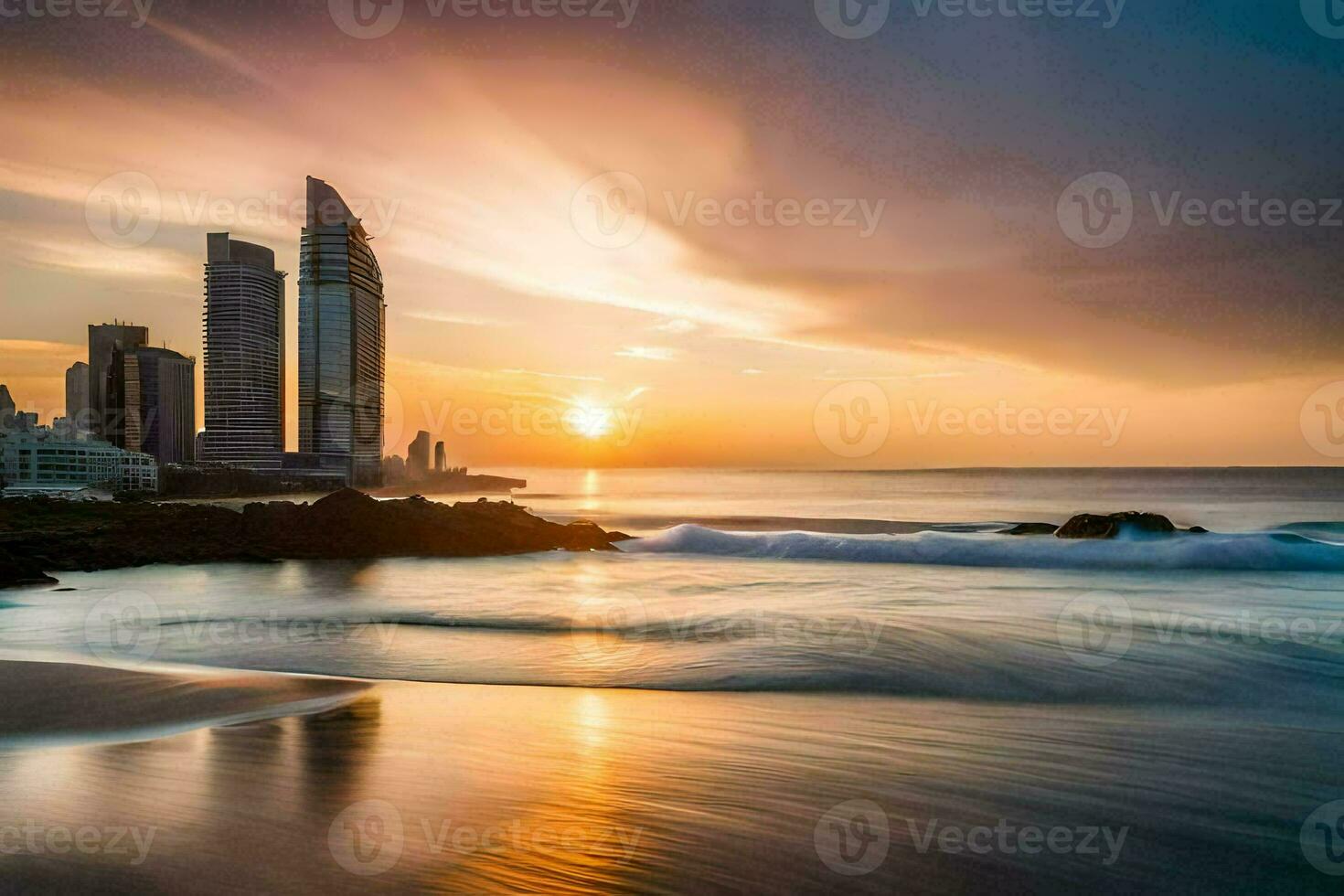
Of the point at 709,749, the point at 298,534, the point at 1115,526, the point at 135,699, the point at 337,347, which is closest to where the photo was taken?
the point at 709,749

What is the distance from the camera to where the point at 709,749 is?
611 cm

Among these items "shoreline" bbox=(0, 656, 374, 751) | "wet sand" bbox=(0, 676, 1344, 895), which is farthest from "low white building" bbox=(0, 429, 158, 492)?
"wet sand" bbox=(0, 676, 1344, 895)

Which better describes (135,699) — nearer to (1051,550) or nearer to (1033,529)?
(1051,550)

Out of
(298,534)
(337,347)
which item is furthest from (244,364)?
(298,534)

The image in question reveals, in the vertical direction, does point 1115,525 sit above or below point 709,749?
above

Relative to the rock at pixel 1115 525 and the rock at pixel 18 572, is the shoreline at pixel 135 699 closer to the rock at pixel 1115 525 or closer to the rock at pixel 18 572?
the rock at pixel 18 572

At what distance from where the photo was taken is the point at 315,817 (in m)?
4.68

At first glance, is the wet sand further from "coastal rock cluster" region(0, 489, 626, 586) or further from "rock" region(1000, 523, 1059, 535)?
"rock" region(1000, 523, 1059, 535)

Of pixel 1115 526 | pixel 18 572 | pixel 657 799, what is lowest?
pixel 657 799

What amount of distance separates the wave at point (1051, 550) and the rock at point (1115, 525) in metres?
0.46

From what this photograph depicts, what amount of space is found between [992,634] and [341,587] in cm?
1349

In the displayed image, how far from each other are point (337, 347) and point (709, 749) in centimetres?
10668

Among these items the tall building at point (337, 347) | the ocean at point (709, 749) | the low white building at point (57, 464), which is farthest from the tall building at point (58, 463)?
the ocean at point (709, 749)

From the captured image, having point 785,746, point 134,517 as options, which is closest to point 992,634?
point 785,746
